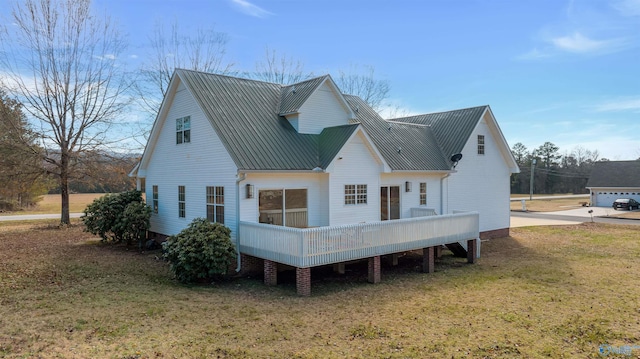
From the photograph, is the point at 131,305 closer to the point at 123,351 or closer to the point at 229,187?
the point at 123,351

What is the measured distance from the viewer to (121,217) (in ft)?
59.1

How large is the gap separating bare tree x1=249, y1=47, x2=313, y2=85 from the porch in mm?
25051

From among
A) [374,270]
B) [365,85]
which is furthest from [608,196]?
[374,270]

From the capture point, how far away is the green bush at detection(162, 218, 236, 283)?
1193 cm

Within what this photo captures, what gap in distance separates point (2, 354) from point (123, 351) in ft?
6.39

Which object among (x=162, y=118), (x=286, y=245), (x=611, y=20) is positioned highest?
(x=611, y=20)

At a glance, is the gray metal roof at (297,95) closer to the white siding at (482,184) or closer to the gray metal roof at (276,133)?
the gray metal roof at (276,133)

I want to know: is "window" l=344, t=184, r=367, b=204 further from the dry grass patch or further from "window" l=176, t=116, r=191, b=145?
the dry grass patch

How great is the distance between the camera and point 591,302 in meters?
10.7

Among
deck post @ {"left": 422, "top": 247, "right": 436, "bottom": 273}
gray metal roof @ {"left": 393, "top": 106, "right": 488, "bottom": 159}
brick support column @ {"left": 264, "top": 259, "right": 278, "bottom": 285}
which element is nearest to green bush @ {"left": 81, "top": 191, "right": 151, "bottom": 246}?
brick support column @ {"left": 264, "top": 259, "right": 278, "bottom": 285}

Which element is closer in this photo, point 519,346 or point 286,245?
point 519,346

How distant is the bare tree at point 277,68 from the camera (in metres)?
36.3

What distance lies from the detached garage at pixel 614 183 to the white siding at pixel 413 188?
123 ft

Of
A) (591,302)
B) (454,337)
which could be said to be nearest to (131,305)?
(454,337)
